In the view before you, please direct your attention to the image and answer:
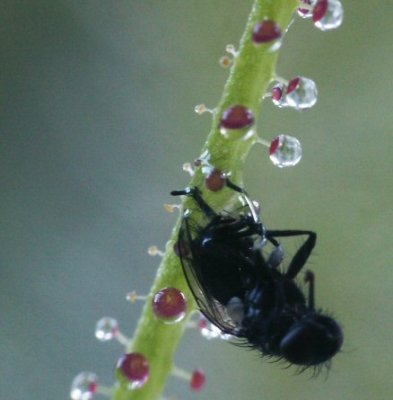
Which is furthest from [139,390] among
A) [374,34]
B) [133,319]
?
[374,34]

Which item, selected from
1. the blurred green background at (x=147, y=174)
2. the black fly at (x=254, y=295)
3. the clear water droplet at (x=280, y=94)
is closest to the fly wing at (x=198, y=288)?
the black fly at (x=254, y=295)

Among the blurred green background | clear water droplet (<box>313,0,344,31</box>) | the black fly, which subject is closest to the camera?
clear water droplet (<box>313,0,344,31</box>)

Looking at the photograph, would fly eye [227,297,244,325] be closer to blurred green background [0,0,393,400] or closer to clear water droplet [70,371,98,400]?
clear water droplet [70,371,98,400]

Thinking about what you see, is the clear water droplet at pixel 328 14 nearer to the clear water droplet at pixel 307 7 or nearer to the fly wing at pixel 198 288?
the clear water droplet at pixel 307 7

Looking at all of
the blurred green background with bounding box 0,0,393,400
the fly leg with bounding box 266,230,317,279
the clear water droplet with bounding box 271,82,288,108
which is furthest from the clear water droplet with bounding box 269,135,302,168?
the blurred green background with bounding box 0,0,393,400

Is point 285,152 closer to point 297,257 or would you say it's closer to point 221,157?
point 221,157

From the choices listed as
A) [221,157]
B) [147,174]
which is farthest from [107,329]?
[147,174]

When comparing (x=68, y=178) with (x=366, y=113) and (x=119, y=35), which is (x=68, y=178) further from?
(x=366, y=113)
